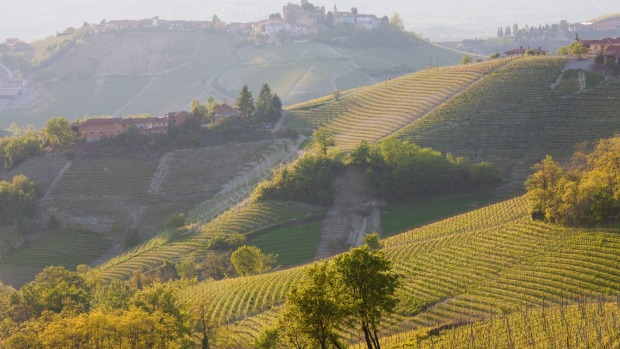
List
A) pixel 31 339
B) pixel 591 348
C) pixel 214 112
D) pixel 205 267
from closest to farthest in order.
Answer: pixel 591 348, pixel 31 339, pixel 205 267, pixel 214 112

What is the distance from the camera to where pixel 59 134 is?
8075 cm

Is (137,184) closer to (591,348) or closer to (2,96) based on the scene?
(591,348)

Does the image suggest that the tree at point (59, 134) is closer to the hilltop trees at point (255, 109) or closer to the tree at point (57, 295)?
the hilltop trees at point (255, 109)

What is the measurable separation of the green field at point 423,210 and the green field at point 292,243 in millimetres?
5141

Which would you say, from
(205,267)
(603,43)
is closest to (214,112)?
(205,267)

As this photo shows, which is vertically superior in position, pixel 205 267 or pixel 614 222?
pixel 614 222

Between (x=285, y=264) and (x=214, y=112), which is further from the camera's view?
(x=214, y=112)

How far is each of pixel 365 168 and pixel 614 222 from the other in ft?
90.9

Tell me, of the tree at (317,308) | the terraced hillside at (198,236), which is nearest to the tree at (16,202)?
the terraced hillside at (198,236)

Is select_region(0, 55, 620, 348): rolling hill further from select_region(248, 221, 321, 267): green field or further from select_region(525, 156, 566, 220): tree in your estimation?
select_region(525, 156, 566, 220): tree

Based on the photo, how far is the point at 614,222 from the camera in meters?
42.3

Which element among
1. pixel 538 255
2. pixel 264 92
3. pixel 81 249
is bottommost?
pixel 81 249

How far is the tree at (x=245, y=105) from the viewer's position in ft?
275

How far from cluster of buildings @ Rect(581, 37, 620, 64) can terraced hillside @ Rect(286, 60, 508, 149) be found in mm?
8668
